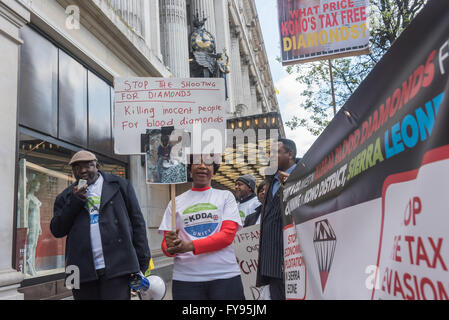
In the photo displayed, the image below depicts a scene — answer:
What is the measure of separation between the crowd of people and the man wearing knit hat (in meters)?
1.96

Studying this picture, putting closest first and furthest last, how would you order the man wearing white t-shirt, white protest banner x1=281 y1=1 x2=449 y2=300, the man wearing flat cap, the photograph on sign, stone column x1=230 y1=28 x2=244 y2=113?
white protest banner x1=281 y1=1 x2=449 y2=300, the man wearing white t-shirt, the man wearing flat cap, the photograph on sign, stone column x1=230 y1=28 x2=244 y2=113

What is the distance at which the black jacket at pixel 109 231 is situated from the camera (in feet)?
10.9

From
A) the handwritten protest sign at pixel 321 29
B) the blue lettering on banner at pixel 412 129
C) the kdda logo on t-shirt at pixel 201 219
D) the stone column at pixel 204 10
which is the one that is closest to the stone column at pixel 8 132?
the kdda logo on t-shirt at pixel 201 219

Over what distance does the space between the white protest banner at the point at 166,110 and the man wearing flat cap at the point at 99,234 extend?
52 cm

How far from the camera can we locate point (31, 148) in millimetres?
5973

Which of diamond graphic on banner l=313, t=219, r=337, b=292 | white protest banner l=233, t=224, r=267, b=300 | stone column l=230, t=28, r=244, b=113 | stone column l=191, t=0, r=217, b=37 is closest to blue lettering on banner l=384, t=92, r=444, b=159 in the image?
diamond graphic on banner l=313, t=219, r=337, b=292

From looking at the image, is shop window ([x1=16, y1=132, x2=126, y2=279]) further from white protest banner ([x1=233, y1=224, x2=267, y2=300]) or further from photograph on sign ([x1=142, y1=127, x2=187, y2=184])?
white protest banner ([x1=233, y1=224, x2=267, y2=300])

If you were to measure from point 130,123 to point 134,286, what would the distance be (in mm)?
1620

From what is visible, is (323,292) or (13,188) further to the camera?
(13,188)

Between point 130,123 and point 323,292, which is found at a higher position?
point 130,123

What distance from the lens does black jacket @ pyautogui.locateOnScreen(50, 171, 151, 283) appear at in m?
3.34

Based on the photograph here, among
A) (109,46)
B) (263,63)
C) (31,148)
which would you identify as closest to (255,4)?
(263,63)

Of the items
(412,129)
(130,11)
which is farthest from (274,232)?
(130,11)
